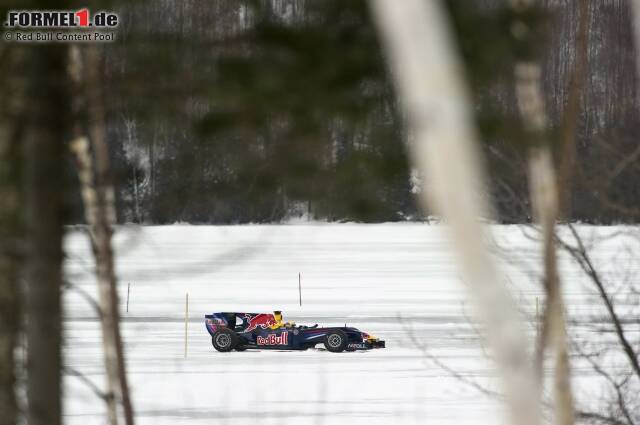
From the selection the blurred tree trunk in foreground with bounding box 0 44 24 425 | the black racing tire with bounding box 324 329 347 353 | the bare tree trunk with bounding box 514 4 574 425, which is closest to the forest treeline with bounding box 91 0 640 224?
the blurred tree trunk in foreground with bounding box 0 44 24 425

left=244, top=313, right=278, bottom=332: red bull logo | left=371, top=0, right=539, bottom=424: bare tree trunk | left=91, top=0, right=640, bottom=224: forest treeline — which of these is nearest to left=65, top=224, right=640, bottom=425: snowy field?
left=91, top=0, right=640, bottom=224: forest treeline

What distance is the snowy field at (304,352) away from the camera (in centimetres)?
776

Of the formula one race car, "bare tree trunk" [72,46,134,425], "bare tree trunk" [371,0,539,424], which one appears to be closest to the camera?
"bare tree trunk" [371,0,539,424]

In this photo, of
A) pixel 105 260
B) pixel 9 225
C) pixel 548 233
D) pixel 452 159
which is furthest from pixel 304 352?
pixel 452 159

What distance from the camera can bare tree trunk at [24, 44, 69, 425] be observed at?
12.2 ft

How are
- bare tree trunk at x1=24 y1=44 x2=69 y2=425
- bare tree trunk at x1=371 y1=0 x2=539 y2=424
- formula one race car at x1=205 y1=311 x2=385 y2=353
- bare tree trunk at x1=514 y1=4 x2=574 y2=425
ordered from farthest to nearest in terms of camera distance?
formula one race car at x1=205 y1=311 x2=385 y2=353
bare tree trunk at x1=514 y1=4 x2=574 y2=425
bare tree trunk at x1=24 y1=44 x2=69 y2=425
bare tree trunk at x1=371 y1=0 x2=539 y2=424

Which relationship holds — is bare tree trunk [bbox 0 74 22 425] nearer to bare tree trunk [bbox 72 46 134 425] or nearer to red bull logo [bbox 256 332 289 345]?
bare tree trunk [bbox 72 46 134 425]

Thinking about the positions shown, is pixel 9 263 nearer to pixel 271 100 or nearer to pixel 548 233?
pixel 271 100

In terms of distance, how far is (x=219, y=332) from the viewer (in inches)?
605

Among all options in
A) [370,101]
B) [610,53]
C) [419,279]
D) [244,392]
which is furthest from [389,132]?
[419,279]

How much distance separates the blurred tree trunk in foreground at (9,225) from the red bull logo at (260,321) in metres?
10.6

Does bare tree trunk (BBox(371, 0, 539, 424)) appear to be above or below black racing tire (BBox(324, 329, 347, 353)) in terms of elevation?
above

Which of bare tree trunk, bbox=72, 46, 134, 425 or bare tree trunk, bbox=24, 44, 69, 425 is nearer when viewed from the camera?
bare tree trunk, bbox=24, 44, 69, 425

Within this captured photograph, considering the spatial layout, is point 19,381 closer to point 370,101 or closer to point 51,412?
point 51,412
